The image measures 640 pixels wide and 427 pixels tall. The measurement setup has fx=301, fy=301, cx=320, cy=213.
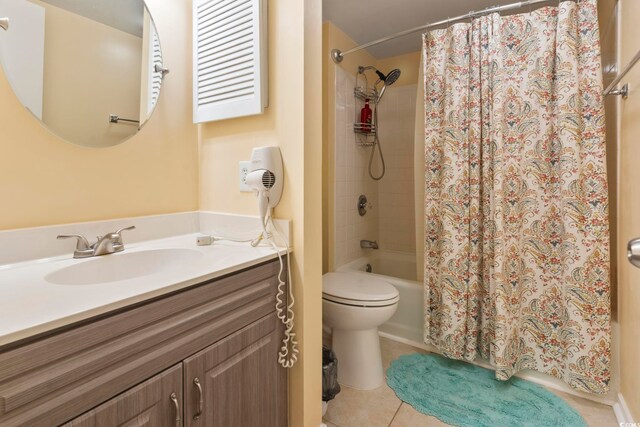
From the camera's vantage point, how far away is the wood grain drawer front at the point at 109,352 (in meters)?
0.51

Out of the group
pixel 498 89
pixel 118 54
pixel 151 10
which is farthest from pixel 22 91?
pixel 498 89

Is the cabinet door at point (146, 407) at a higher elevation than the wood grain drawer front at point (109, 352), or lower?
lower

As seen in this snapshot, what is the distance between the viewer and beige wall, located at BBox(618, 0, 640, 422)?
47.1 inches

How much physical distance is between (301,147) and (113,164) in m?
0.72

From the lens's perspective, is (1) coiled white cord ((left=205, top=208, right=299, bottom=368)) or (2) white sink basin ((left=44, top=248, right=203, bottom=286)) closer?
(2) white sink basin ((left=44, top=248, right=203, bottom=286))

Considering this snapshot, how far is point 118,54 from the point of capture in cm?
114

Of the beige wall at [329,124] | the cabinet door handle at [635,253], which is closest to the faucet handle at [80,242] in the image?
the cabinet door handle at [635,253]

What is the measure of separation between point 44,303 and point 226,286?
0.38m

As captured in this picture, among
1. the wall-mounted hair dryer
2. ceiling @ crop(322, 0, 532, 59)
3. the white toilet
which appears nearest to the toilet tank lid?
the white toilet

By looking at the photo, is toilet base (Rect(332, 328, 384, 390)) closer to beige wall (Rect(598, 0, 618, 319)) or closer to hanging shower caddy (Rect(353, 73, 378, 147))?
beige wall (Rect(598, 0, 618, 319))

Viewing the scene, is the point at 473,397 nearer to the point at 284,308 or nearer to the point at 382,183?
the point at 284,308

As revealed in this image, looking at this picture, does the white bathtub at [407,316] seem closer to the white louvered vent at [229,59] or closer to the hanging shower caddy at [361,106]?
the hanging shower caddy at [361,106]

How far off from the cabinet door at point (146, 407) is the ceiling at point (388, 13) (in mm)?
2204

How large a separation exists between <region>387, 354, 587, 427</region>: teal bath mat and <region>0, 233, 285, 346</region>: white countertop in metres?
1.10
